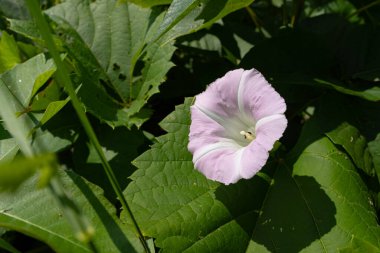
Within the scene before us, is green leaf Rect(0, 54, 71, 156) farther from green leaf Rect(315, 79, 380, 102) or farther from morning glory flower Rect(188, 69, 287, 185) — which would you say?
green leaf Rect(315, 79, 380, 102)

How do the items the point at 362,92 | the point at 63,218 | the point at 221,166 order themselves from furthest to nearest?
the point at 362,92 < the point at 221,166 < the point at 63,218

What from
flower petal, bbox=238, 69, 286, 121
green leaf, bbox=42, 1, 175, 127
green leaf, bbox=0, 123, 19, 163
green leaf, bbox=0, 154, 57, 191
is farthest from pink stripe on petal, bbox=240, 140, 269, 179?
green leaf, bbox=0, 154, 57, 191

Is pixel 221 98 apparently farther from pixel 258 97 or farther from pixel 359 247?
pixel 359 247

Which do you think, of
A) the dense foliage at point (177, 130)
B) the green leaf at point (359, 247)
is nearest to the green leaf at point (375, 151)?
the dense foliage at point (177, 130)

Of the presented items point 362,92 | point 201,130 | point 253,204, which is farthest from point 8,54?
point 362,92

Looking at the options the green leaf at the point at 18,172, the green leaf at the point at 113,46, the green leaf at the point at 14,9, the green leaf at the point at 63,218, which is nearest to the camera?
the green leaf at the point at 18,172

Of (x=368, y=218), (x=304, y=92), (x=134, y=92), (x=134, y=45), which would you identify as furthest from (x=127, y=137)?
(x=368, y=218)

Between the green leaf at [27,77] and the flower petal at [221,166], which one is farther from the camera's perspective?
the green leaf at [27,77]

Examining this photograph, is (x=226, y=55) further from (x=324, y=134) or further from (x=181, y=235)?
(x=181, y=235)

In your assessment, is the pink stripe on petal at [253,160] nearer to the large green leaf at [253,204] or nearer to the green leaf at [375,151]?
the large green leaf at [253,204]
